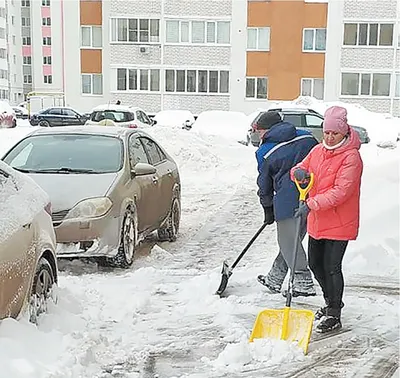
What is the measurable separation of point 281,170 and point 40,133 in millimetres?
3900

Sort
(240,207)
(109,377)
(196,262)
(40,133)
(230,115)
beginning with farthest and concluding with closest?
(230,115), (240,207), (40,133), (196,262), (109,377)

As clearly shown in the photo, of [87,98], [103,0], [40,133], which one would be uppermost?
[103,0]

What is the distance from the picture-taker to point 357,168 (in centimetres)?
489

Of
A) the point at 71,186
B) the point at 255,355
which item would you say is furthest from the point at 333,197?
the point at 71,186

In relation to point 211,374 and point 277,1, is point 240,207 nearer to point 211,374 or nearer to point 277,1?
point 211,374

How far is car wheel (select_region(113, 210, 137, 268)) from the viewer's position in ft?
23.9

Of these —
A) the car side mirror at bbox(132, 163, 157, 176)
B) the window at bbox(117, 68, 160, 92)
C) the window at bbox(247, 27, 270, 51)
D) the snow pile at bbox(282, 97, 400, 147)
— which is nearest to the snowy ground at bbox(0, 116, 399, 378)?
the car side mirror at bbox(132, 163, 157, 176)

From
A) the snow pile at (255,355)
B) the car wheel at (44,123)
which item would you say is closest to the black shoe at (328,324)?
the snow pile at (255,355)

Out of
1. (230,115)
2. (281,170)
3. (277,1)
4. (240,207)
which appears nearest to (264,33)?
(277,1)

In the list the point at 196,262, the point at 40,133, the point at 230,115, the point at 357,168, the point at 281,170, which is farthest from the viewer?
the point at 230,115

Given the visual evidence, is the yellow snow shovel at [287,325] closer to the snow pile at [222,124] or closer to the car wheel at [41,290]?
the car wheel at [41,290]

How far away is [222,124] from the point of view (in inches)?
1271

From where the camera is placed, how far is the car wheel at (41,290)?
185 inches

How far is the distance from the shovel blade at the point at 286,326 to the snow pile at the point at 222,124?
84.2ft
